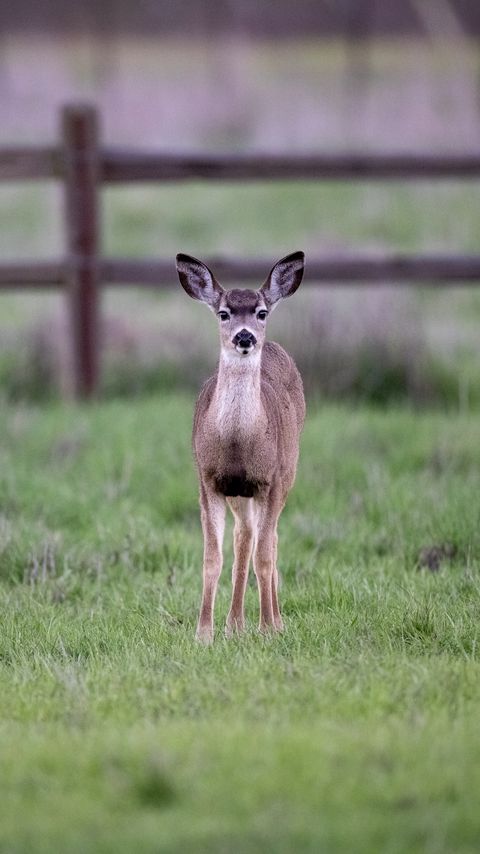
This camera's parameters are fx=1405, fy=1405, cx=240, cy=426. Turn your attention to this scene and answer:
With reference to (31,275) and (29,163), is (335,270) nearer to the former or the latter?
(31,275)

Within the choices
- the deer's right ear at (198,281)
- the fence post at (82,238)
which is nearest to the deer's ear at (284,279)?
the deer's right ear at (198,281)

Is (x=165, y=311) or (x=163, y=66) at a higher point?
(x=163, y=66)

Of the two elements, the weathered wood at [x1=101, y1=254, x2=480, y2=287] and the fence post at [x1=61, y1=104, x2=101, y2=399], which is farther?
the fence post at [x1=61, y1=104, x2=101, y2=399]

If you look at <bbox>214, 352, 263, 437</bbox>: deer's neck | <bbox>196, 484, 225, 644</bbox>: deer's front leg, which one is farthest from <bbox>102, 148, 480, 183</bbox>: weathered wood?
<bbox>196, 484, 225, 644</bbox>: deer's front leg

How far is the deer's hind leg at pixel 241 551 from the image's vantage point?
540 centimetres

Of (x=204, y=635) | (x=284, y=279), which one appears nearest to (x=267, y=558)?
(x=204, y=635)

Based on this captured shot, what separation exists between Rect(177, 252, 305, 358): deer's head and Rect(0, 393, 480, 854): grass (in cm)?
107

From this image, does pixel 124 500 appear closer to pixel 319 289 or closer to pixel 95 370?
pixel 95 370

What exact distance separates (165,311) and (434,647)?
8.42 metres

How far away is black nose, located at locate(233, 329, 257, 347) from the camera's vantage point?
5.23 m

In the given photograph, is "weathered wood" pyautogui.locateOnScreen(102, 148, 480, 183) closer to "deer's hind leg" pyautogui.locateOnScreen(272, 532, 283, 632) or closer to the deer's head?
the deer's head

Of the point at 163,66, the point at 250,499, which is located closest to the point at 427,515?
the point at 250,499

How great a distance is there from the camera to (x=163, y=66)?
3070 cm

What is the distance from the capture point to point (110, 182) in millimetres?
9797
